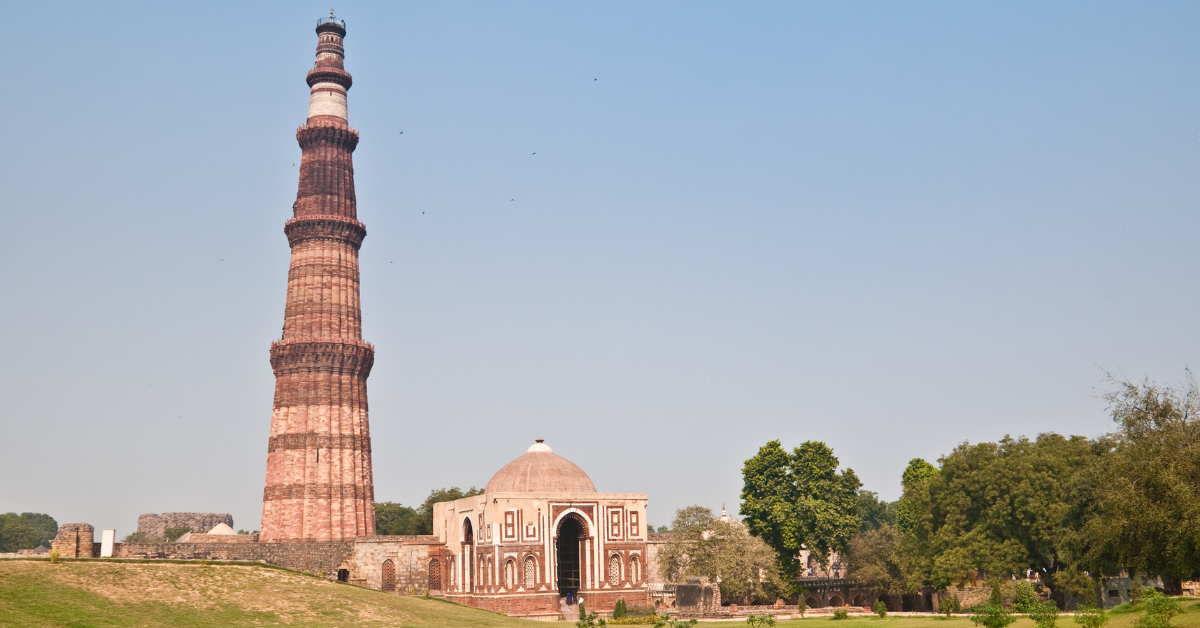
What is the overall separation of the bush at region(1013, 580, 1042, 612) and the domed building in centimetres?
2051

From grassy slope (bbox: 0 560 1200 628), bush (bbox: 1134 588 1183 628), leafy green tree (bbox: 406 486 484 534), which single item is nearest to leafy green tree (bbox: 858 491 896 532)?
leafy green tree (bbox: 406 486 484 534)

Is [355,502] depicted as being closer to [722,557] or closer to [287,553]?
[287,553]

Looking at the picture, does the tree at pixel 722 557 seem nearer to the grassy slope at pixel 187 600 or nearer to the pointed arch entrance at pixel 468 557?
the pointed arch entrance at pixel 468 557

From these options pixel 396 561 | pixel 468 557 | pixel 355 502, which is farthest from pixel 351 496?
pixel 468 557

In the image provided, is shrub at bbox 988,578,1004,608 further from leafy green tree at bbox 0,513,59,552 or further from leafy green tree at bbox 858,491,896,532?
leafy green tree at bbox 0,513,59,552

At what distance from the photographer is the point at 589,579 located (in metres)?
57.4

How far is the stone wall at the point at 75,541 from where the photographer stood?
37.8 metres

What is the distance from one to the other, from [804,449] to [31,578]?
4194 cm

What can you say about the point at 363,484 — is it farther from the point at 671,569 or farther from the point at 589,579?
the point at 671,569

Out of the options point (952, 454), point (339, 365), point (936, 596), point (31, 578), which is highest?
point (339, 365)

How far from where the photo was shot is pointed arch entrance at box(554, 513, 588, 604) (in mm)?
58500

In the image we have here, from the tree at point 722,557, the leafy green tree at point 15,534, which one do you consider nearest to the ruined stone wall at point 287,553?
the tree at point 722,557

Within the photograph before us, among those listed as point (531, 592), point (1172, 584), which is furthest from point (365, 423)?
point (1172, 584)

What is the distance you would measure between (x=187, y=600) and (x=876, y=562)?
134 feet
